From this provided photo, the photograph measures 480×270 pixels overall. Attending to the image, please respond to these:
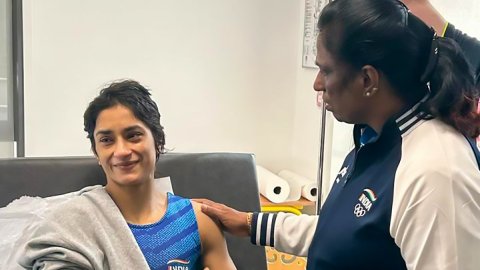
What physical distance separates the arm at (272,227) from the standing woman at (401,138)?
0.31 metres

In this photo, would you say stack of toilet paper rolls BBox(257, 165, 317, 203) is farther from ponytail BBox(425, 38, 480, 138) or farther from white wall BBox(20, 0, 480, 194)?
ponytail BBox(425, 38, 480, 138)

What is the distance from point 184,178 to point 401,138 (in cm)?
94

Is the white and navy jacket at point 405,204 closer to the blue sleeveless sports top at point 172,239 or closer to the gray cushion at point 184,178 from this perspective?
the blue sleeveless sports top at point 172,239

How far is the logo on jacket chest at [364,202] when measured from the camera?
112cm

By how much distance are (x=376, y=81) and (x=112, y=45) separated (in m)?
2.10

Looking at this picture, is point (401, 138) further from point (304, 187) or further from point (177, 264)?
point (304, 187)

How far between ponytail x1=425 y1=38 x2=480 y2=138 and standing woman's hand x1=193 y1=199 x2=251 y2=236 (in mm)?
734

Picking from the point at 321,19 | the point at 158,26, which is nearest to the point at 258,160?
the point at 158,26

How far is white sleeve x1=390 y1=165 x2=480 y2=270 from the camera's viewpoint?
958mm

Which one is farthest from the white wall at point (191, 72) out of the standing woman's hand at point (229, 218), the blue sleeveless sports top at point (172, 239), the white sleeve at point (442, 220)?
the white sleeve at point (442, 220)

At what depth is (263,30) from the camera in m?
3.14

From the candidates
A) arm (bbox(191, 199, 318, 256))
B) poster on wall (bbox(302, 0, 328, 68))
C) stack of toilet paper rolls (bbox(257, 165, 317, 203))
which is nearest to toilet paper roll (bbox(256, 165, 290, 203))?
stack of toilet paper rolls (bbox(257, 165, 317, 203))

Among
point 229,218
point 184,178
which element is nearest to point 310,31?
point 184,178

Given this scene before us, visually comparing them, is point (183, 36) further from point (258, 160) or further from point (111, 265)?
point (111, 265)
